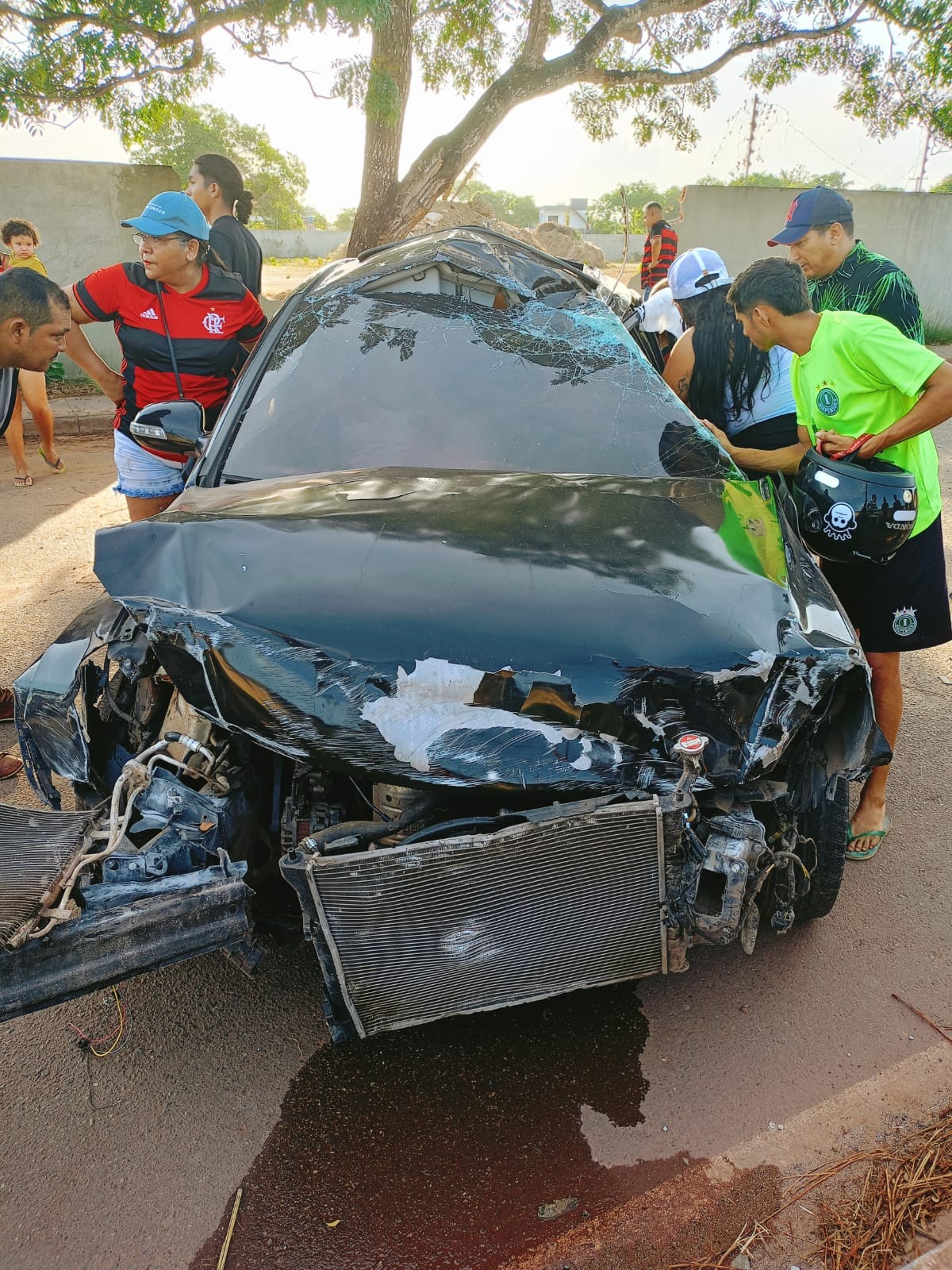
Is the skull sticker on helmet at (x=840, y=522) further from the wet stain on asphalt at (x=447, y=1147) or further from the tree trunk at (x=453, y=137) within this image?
the tree trunk at (x=453, y=137)

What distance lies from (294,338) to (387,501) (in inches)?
47.4

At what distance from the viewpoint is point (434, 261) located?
124 inches

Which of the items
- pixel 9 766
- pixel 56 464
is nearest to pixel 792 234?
pixel 9 766

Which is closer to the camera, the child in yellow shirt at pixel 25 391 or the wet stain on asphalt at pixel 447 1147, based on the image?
the wet stain on asphalt at pixel 447 1147

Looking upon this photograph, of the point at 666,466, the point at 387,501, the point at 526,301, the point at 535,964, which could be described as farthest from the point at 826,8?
the point at 535,964

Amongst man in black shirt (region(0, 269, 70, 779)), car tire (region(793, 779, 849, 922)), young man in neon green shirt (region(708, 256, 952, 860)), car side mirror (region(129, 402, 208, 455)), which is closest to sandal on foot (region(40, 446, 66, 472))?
man in black shirt (region(0, 269, 70, 779))

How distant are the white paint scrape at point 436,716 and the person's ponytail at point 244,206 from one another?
13.8 ft

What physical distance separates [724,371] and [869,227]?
13.1m

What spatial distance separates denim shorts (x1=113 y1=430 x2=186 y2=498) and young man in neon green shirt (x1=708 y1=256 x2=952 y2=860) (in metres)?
2.36

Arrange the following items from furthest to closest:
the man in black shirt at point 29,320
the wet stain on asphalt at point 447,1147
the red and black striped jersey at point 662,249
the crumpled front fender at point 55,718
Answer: the red and black striped jersey at point 662,249 → the man in black shirt at point 29,320 → the crumpled front fender at point 55,718 → the wet stain on asphalt at point 447,1147

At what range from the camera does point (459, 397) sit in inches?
109

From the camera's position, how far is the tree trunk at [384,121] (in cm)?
855

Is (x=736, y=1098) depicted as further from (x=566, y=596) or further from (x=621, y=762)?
(x=566, y=596)

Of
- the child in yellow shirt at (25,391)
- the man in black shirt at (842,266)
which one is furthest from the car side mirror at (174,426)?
the child in yellow shirt at (25,391)
